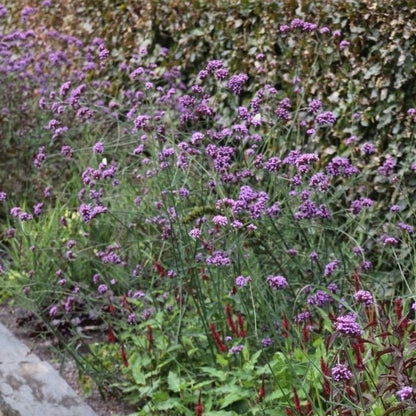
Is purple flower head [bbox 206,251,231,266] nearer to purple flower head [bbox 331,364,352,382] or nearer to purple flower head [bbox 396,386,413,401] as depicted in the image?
purple flower head [bbox 331,364,352,382]

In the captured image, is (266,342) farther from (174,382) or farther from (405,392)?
(405,392)

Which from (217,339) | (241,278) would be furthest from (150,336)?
(241,278)

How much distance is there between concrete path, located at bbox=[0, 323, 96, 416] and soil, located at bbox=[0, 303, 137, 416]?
0.07m

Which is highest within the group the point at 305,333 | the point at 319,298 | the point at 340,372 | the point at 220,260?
the point at 340,372

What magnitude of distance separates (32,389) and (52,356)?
0.47 meters

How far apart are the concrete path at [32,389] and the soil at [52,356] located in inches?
2.8

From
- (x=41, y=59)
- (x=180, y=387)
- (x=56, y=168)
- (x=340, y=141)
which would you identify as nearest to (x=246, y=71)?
(x=340, y=141)

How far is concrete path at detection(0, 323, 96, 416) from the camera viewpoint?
3.68m

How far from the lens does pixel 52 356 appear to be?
4.31 metres

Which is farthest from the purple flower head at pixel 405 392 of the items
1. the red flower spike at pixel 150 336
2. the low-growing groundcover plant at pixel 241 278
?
the red flower spike at pixel 150 336

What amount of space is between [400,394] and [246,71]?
3.68 meters

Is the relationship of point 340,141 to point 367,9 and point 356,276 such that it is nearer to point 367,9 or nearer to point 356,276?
point 367,9

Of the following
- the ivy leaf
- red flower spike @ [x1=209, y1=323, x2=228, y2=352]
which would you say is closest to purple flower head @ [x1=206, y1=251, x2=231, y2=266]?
red flower spike @ [x1=209, y1=323, x2=228, y2=352]

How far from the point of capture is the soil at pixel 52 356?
380 cm
